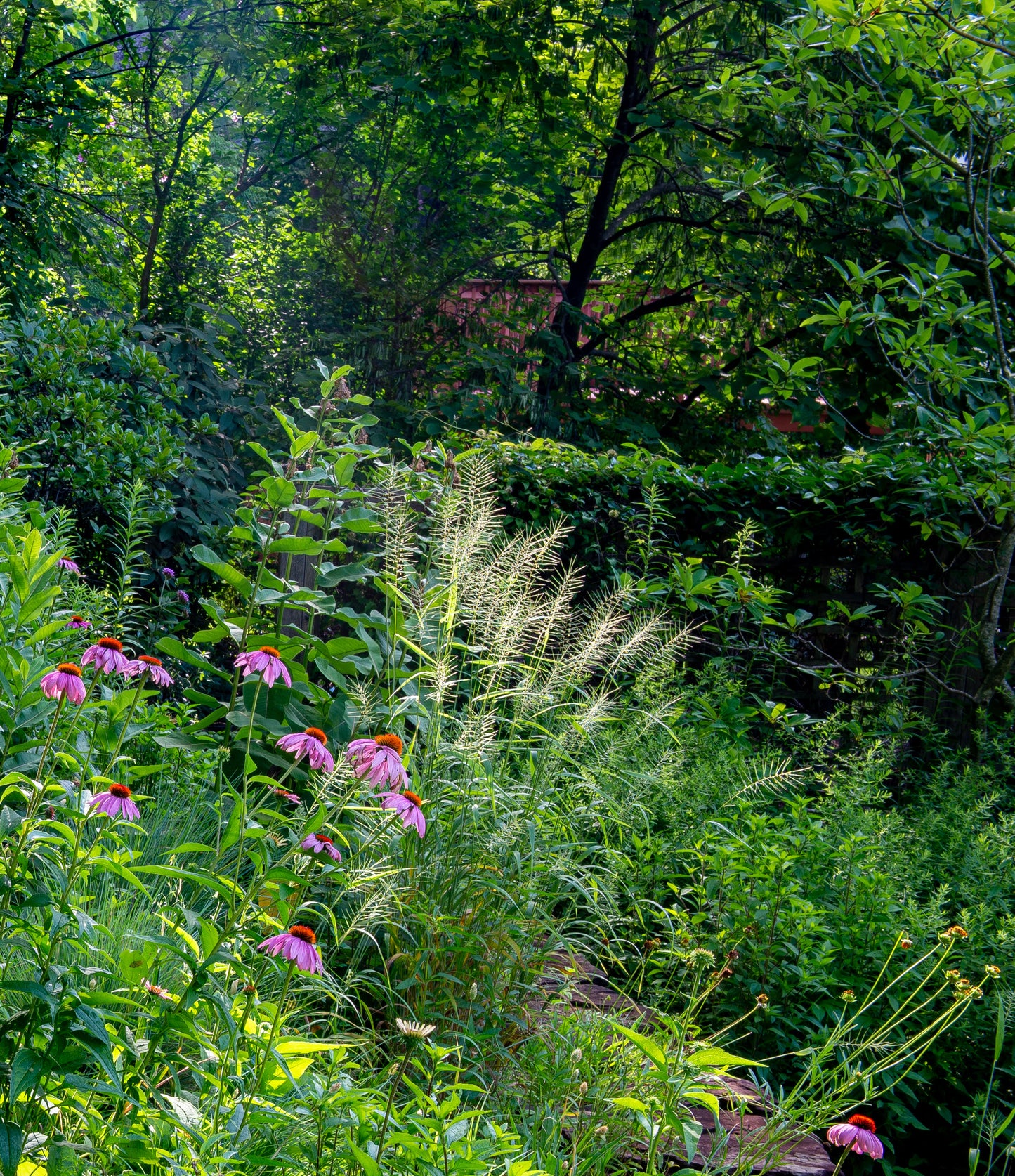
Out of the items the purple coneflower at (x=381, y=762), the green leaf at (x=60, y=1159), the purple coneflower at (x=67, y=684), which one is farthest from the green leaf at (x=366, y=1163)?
the purple coneflower at (x=67, y=684)

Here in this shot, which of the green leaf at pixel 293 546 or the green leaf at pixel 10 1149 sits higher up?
the green leaf at pixel 293 546

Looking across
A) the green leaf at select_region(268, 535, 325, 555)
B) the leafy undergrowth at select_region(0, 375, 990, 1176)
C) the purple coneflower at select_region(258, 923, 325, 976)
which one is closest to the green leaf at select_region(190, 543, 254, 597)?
the leafy undergrowth at select_region(0, 375, 990, 1176)

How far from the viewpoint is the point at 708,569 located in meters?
5.41

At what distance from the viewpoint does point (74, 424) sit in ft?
15.6

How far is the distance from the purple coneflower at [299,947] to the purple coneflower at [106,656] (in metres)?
0.57

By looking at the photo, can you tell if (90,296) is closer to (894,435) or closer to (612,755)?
(894,435)

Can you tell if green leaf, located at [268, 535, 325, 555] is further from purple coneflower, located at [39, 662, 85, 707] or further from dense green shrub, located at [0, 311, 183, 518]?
dense green shrub, located at [0, 311, 183, 518]

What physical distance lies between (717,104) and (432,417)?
9.87 feet

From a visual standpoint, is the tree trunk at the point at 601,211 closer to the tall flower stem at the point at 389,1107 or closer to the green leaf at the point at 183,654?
the green leaf at the point at 183,654

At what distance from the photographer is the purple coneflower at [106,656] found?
5.54 feet

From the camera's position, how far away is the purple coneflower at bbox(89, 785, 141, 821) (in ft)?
5.08

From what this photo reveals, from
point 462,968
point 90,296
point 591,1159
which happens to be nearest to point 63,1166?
point 591,1159

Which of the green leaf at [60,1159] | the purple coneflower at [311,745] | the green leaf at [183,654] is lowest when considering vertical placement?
the green leaf at [60,1159]

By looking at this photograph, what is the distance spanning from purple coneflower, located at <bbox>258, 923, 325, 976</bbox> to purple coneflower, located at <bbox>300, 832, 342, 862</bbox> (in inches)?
6.5
